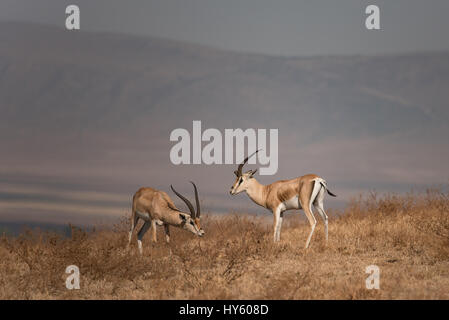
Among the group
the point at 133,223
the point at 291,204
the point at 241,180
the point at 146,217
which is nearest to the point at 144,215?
the point at 146,217

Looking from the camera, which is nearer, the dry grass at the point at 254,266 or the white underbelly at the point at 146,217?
the dry grass at the point at 254,266

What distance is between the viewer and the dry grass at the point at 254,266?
10047 millimetres

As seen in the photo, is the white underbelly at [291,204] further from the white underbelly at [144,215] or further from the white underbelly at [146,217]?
the white underbelly at [144,215]

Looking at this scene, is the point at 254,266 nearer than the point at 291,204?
Yes

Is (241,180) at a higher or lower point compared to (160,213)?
higher

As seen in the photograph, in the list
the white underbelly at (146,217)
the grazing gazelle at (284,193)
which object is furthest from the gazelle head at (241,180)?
the white underbelly at (146,217)

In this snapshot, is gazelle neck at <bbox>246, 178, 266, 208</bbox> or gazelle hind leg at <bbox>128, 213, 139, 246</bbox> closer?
gazelle hind leg at <bbox>128, 213, 139, 246</bbox>

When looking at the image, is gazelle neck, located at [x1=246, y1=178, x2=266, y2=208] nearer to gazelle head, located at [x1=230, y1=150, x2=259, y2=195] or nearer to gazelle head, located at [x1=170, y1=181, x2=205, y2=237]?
gazelle head, located at [x1=230, y1=150, x2=259, y2=195]

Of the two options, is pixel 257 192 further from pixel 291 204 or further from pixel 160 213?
A: pixel 160 213

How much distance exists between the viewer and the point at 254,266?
1272 centimetres

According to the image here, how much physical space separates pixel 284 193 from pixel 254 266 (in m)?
3.78

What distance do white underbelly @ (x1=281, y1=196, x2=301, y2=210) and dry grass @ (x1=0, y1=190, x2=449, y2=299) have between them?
96 cm

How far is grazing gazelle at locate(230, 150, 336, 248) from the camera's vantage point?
1546 cm

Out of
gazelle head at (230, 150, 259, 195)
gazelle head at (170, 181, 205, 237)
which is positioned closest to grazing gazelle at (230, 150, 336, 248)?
gazelle head at (230, 150, 259, 195)
